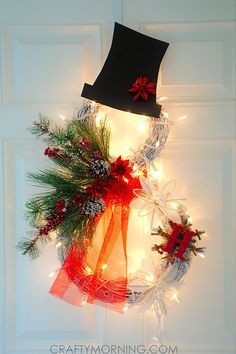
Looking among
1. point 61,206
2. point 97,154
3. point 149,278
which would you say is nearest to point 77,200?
point 61,206

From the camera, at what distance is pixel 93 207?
3.67ft

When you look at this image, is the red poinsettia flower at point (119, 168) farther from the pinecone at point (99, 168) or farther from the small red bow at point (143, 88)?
the small red bow at point (143, 88)

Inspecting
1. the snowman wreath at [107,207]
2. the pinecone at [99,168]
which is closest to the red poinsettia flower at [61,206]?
the snowman wreath at [107,207]

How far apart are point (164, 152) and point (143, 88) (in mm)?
271

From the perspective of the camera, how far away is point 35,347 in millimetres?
1376

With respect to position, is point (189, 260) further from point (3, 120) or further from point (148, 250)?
point (3, 120)

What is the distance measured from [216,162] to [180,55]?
0.45m

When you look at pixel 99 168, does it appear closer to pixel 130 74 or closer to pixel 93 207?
pixel 93 207

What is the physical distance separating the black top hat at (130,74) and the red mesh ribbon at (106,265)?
288 millimetres

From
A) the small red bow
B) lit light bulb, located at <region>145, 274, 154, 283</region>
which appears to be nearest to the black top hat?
the small red bow

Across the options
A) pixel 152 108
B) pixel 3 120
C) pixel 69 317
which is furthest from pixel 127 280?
pixel 3 120

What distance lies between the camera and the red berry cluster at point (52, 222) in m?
1.11

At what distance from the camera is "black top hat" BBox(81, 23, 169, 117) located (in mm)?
1193

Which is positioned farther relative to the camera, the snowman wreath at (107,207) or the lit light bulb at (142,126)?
the lit light bulb at (142,126)
